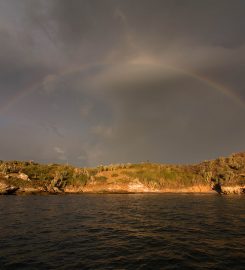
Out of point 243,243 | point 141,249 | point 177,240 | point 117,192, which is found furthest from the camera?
point 117,192

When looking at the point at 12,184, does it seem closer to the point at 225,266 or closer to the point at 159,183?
the point at 159,183

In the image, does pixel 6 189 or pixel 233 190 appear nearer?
pixel 6 189

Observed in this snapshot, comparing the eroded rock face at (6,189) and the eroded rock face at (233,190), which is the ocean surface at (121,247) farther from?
the eroded rock face at (233,190)

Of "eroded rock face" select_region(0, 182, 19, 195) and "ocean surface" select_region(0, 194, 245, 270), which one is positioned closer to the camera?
"ocean surface" select_region(0, 194, 245, 270)

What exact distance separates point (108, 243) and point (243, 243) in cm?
1363

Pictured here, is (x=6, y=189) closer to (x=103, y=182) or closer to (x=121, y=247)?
(x=103, y=182)

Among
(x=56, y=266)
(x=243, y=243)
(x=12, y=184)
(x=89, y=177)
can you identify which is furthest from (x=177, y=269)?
(x=89, y=177)

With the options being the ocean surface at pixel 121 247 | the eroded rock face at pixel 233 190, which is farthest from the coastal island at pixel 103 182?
the ocean surface at pixel 121 247

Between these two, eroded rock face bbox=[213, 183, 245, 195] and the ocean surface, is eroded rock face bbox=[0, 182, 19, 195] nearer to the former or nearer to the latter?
the ocean surface

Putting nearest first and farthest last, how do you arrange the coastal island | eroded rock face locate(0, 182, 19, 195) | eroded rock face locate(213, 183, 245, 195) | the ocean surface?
the ocean surface
eroded rock face locate(0, 182, 19, 195)
the coastal island
eroded rock face locate(213, 183, 245, 195)

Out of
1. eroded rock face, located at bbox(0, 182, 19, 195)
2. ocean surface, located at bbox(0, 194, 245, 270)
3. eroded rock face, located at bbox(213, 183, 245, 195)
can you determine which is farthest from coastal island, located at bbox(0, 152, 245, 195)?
ocean surface, located at bbox(0, 194, 245, 270)

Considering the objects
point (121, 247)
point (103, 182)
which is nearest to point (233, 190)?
point (103, 182)

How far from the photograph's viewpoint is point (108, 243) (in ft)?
87.6

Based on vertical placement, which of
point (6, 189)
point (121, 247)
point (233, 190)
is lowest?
point (121, 247)
